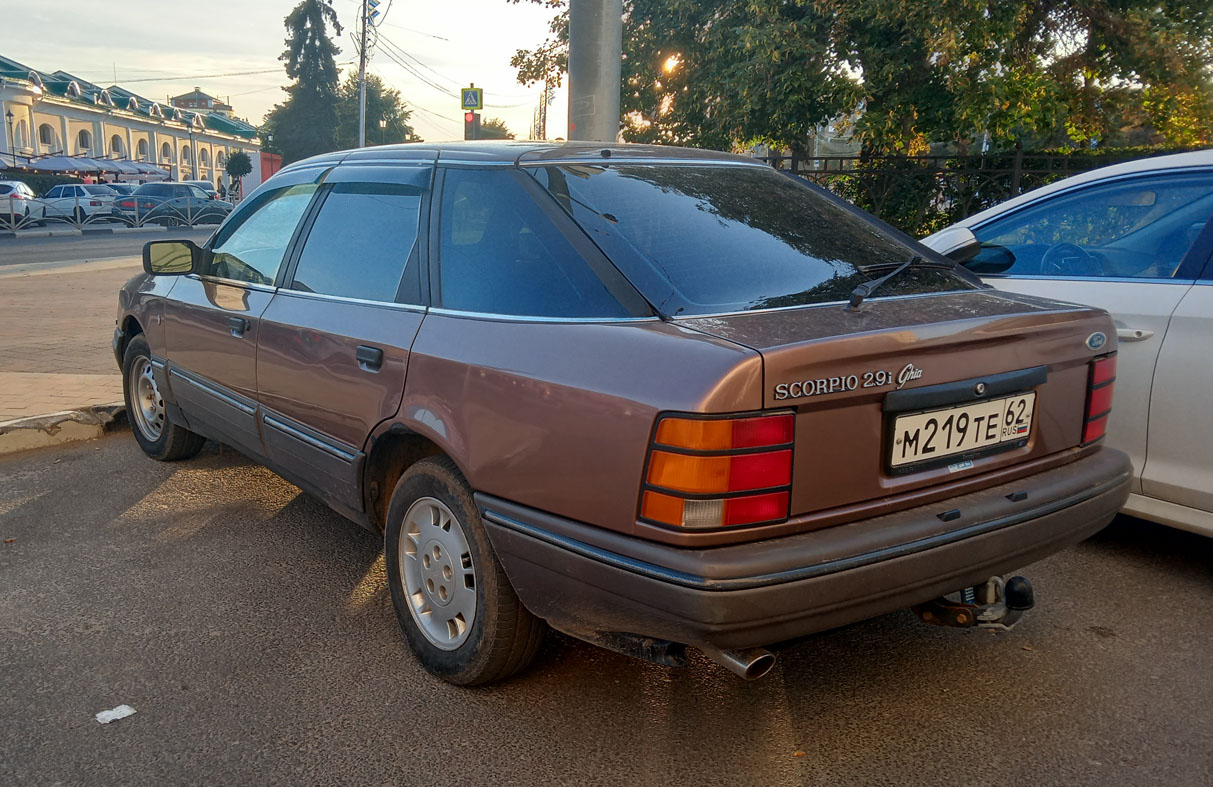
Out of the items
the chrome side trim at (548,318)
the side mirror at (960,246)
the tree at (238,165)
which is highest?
the tree at (238,165)

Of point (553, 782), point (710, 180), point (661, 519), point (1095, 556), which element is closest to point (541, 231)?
point (710, 180)

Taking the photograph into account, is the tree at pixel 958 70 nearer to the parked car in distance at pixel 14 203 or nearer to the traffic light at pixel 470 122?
the traffic light at pixel 470 122

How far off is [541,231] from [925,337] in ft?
3.57

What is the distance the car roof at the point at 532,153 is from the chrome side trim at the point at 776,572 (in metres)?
1.16

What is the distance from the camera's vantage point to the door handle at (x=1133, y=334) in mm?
3645

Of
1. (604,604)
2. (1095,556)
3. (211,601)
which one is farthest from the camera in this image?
(1095,556)

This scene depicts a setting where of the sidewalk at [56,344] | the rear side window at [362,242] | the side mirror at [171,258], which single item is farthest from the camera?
the sidewalk at [56,344]

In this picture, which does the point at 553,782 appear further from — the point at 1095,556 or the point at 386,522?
the point at 1095,556

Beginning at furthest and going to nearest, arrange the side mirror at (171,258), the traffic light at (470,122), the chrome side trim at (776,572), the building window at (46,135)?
the building window at (46,135) → the traffic light at (470,122) → the side mirror at (171,258) → the chrome side trim at (776,572)

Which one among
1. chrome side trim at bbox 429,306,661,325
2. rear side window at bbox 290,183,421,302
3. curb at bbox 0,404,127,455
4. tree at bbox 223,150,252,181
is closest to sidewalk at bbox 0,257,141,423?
curb at bbox 0,404,127,455

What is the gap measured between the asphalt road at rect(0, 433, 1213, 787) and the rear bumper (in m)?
0.46

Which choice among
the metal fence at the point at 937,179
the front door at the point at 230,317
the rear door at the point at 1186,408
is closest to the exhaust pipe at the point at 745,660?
the rear door at the point at 1186,408

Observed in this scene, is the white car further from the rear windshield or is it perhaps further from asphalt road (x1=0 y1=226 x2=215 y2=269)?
asphalt road (x1=0 y1=226 x2=215 y2=269)

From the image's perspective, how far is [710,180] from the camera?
3217 millimetres
